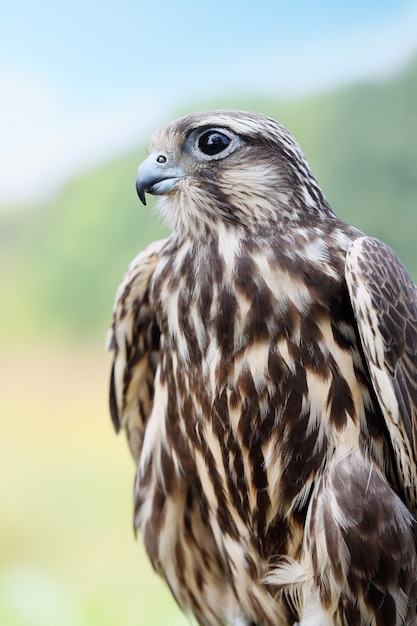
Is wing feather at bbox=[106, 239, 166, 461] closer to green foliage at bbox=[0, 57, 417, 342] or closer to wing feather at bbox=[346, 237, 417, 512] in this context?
wing feather at bbox=[346, 237, 417, 512]

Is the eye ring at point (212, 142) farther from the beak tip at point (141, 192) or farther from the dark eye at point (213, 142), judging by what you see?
the beak tip at point (141, 192)

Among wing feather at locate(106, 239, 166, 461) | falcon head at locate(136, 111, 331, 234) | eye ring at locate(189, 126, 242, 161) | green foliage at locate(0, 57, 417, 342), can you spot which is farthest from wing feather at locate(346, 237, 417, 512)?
green foliage at locate(0, 57, 417, 342)

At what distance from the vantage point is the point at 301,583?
1.63m

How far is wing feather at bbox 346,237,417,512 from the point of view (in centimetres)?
150

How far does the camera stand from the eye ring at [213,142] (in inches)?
64.7

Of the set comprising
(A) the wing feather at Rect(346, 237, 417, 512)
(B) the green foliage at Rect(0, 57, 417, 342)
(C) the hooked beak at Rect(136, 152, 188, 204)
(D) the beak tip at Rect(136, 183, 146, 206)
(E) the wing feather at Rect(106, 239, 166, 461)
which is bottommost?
(A) the wing feather at Rect(346, 237, 417, 512)

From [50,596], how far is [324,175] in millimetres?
1868

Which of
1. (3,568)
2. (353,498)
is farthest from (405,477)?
(3,568)

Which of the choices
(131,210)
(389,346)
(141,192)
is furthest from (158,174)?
(131,210)

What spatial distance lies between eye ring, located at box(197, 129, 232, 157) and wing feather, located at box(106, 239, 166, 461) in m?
0.30

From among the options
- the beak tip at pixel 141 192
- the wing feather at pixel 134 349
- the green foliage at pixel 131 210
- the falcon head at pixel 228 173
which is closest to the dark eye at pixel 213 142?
the falcon head at pixel 228 173

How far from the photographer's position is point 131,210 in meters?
3.02

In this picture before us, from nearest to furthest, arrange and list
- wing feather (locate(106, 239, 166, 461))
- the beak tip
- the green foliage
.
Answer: the beak tip < wing feather (locate(106, 239, 166, 461)) < the green foliage

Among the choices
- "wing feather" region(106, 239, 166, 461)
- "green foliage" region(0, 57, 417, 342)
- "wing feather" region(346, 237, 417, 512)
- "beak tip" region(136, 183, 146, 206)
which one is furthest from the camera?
"green foliage" region(0, 57, 417, 342)
